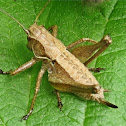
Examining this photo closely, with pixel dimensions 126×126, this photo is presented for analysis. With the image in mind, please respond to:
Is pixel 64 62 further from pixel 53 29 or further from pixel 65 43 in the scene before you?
pixel 53 29

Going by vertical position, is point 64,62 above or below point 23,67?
above

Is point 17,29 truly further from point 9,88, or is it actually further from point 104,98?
point 104,98

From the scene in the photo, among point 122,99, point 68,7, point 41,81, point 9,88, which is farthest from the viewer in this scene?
point 68,7

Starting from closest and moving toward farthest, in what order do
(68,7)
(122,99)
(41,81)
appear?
(122,99) → (41,81) → (68,7)

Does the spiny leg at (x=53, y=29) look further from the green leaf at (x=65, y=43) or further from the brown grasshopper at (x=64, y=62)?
the green leaf at (x=65, y=43)

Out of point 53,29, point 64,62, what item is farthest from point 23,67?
point 53,29

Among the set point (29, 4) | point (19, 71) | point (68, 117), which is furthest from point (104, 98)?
point (29, 4)
